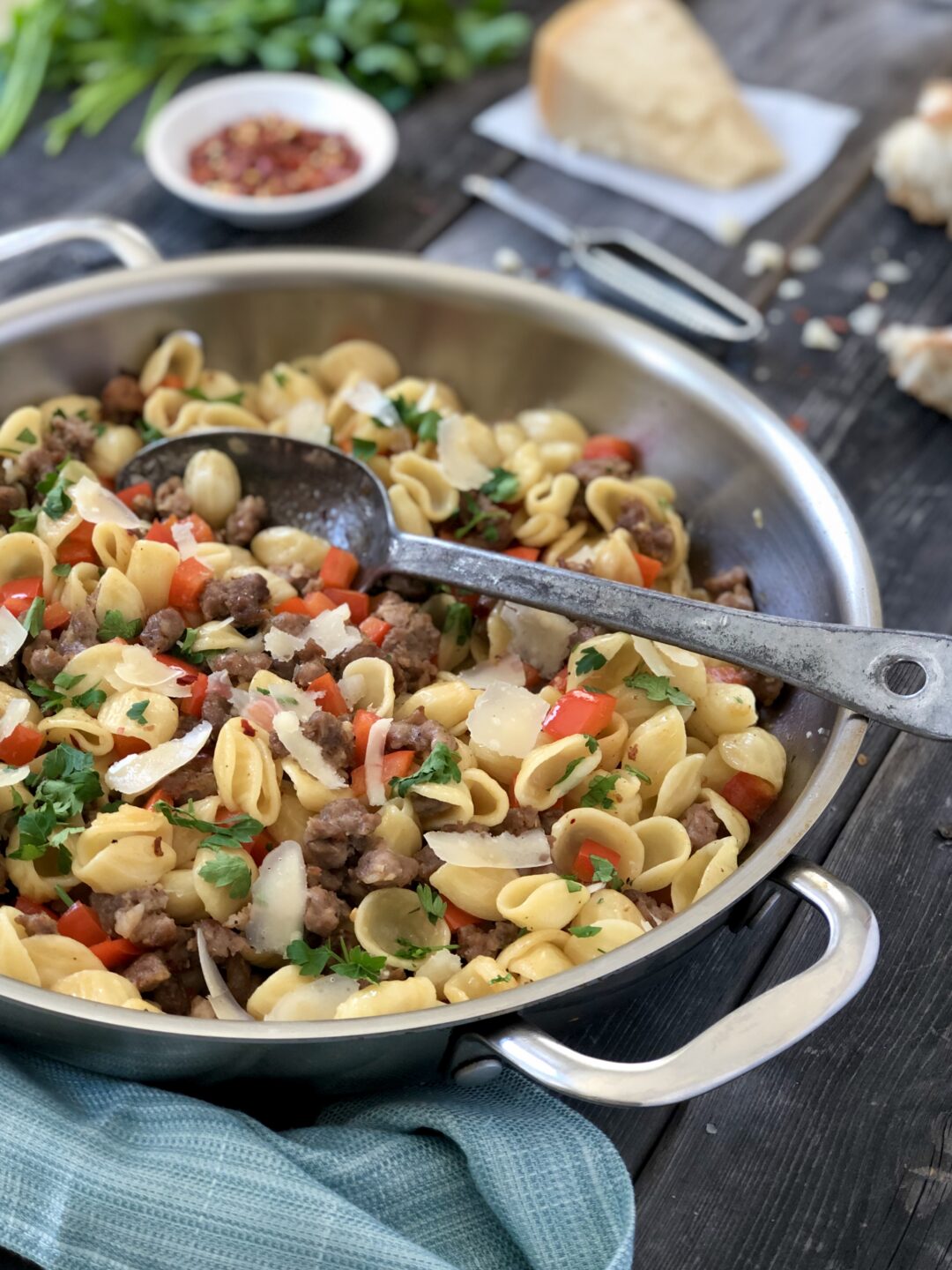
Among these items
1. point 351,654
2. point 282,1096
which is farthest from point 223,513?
point 282,1096

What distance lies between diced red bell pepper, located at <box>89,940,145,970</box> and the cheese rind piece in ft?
9.58

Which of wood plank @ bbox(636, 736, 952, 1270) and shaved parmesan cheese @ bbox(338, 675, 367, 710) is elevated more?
shaved parmesan cheese @ bbox(338, 675, 367, 710)

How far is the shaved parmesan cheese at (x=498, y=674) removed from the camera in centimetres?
226

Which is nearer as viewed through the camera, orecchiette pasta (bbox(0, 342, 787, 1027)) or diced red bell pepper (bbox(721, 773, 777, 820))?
orecchiette pasta (bbox(0, 342, 787, 1027))

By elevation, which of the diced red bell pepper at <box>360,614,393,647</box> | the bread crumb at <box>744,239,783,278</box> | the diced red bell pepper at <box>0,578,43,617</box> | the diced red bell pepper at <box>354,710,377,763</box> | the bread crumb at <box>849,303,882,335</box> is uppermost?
the diced red bell pepper at <box>0,578,43,617</box>

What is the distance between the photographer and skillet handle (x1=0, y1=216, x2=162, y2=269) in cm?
261

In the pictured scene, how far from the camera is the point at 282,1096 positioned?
192cm

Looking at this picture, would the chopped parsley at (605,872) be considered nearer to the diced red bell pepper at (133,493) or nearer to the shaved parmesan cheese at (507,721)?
the shaved parmesan cheese at (507,721)

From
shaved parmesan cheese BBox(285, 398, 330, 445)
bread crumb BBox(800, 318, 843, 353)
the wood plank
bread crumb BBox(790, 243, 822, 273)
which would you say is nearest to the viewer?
the wood plank

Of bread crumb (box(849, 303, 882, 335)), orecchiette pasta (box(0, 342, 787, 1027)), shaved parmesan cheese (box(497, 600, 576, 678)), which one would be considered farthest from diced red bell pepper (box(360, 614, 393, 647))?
bread crumb (box(849, 303, 882, 335))

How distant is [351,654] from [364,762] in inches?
9.1

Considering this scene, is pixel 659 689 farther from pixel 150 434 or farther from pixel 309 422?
pixel 150 434

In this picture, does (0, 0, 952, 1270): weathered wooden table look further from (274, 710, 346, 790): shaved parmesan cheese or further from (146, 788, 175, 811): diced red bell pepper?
(146, 788, 175, 811): diced red bell pepper

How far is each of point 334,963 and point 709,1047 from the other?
1.96 feet
